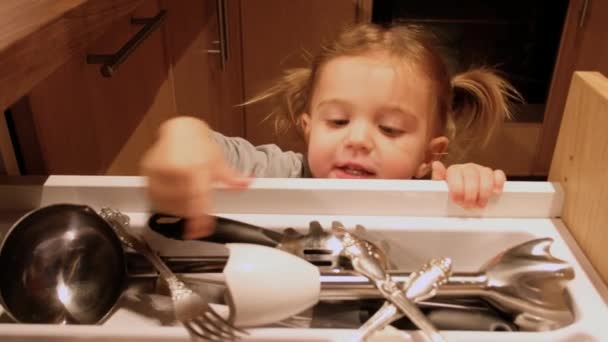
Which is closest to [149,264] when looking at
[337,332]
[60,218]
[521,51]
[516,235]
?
[60,218]

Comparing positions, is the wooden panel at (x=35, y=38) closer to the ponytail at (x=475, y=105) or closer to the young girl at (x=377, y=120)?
the young girl at (x=377, y=120)

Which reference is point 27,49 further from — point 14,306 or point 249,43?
point 249,43

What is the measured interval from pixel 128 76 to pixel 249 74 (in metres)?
0.94

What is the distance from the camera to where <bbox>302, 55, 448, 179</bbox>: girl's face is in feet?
2.19

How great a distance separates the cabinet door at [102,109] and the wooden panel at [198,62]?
0.06m

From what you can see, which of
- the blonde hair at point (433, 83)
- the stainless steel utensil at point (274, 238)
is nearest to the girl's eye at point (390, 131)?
the blonde hair at point (433, 83)

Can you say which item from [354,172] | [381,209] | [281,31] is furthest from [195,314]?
[281,31]

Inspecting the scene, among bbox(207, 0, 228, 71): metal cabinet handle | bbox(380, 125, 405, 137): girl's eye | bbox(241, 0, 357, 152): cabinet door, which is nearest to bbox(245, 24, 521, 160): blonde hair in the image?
bbox(380, 125, 405, 137): girl's eye

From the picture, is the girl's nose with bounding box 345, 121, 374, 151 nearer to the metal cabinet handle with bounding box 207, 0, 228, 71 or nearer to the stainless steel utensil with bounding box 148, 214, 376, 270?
the stainless steel utensil with bounding box 148, 214, 376, 270

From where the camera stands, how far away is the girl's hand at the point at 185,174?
378mm

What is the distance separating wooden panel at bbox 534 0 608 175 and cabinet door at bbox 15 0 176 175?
1208 millimetres

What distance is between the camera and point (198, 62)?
3.91 feet

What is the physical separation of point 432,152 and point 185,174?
49cm

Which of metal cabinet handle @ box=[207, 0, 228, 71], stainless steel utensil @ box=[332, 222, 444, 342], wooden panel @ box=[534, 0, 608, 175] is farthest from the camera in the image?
wooden panel @ box=[534, 0, 608, 175]
